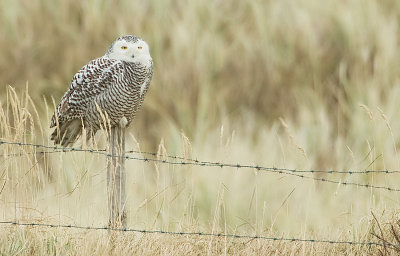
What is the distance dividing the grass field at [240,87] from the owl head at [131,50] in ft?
4.09

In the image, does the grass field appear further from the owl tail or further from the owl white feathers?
the owl white feathers

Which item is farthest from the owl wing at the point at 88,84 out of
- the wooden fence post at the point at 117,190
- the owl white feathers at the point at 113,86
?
the wooden fence post at the point at 117,190

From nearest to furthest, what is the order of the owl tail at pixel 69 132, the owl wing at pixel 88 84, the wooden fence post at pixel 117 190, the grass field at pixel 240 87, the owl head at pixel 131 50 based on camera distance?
the wooden fence post at pixel 117 190 < the owl head at pixel 131 50 < the owl wing at pixel 88 84 < the owl tail at pixel 69 132 < the grass field at pixel 240 87

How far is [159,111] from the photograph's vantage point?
7.82 meters

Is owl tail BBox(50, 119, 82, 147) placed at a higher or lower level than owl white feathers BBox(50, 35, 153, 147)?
lower

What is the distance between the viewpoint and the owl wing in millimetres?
4945

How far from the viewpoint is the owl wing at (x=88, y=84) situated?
4.95 m

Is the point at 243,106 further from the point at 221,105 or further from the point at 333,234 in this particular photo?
the point at 333,234

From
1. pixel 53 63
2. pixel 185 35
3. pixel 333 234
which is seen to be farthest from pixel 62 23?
pixel 333 234

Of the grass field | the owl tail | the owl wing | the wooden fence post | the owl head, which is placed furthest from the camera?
the grass field

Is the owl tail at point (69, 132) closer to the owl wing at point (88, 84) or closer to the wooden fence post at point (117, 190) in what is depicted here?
the owl wing at point (88, 84)

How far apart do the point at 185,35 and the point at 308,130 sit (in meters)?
2.07

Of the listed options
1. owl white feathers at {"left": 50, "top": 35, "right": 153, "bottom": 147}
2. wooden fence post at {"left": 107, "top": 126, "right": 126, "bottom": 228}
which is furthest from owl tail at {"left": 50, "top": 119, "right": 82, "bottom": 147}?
wooden fence post at {"left": 107, "top": 126, "right": 126, "bottom": 228}

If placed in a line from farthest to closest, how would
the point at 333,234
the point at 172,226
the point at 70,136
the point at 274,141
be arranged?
the point at 274,141, the point at 172,226, the point at 70,136, the point at 333,234
